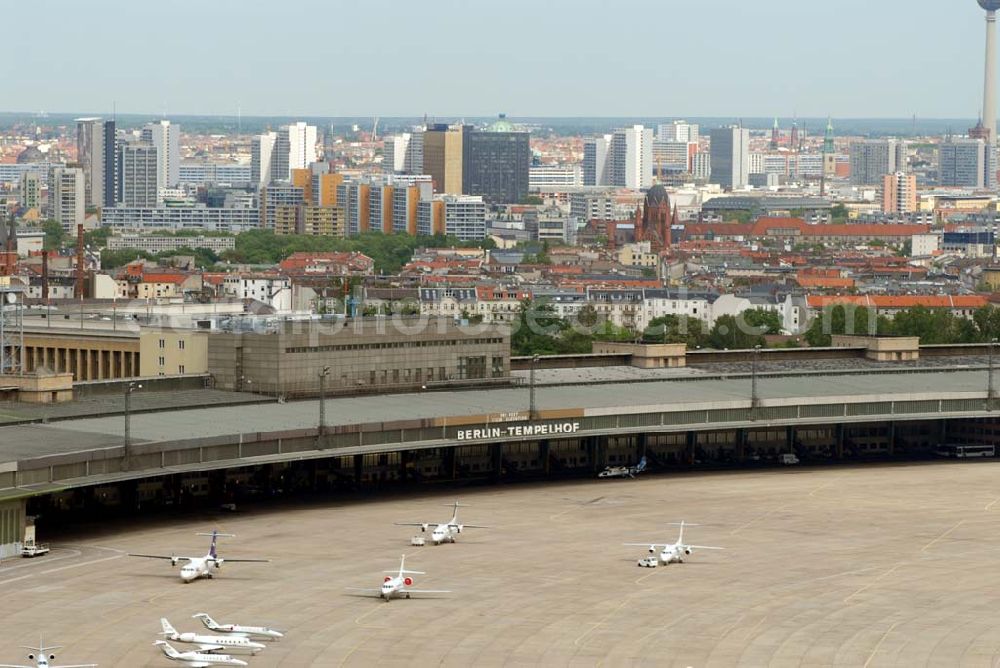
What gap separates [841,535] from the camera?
103 m

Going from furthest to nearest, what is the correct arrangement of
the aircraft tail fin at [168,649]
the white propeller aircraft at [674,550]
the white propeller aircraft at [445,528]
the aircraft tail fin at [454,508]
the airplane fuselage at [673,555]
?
the aircraft tail fin at [454,508] < the white propeller aircraft at [445,528] < the white propeller aircraft at [674,550] < the airplane fuselage at [673,555] < the aircraft tail fin at [168,649]

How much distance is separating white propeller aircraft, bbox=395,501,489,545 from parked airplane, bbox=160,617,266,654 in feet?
66.9

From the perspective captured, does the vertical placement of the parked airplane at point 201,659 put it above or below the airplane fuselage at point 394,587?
below

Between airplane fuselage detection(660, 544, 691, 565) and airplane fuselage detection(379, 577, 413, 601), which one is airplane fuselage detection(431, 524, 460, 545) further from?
airplane fuselage detection(379, 577, 413, 601)

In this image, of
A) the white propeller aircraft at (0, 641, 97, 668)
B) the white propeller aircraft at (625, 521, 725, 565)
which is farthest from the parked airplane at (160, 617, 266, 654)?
the white propeller aircraft at (625, 521, 725, 565)

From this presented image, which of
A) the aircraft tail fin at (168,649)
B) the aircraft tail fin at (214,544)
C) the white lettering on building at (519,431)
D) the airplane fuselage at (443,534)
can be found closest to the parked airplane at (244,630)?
the aircraft tail fin at (168,649)

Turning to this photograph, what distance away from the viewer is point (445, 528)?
100 meters

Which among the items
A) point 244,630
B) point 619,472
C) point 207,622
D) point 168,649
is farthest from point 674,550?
point 619,472

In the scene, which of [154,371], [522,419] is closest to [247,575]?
[522,419]

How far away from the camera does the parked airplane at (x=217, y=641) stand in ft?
258

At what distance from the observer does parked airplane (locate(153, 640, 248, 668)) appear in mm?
76688

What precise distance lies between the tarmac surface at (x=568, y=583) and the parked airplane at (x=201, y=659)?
42 cm

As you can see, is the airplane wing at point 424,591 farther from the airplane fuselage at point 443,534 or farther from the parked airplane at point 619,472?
the parked airplane at point 619,472

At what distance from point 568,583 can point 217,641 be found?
54.3ft
